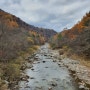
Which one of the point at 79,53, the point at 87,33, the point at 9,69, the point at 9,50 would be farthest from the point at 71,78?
the point at 87,33

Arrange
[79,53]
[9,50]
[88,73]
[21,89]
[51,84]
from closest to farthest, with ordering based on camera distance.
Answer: [21,89] < [51,84] < [88,73] < [9,50] < [79,53]

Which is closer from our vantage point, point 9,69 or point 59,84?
point 59,84

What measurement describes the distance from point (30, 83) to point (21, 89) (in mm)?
3490

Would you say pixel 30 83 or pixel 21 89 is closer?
pixel 21 89

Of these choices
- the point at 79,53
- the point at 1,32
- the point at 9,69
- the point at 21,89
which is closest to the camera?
the point at 21,89

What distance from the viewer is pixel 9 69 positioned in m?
31.2

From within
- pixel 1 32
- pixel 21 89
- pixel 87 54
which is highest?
pixel 1 32

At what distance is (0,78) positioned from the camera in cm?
2650

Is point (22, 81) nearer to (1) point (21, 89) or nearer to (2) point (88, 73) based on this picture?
(1) point (21, 89)

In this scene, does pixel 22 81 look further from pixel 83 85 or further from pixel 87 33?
pixel 87 33

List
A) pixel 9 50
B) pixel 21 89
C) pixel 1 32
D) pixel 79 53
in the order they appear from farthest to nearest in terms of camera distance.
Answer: pixel 79 53 < pixel 1 32 < pixel 9 50 < pixel 21 89

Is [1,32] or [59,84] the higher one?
[1,32]

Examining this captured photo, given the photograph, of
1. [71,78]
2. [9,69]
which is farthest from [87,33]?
[9,69]

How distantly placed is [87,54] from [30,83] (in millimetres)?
22941
